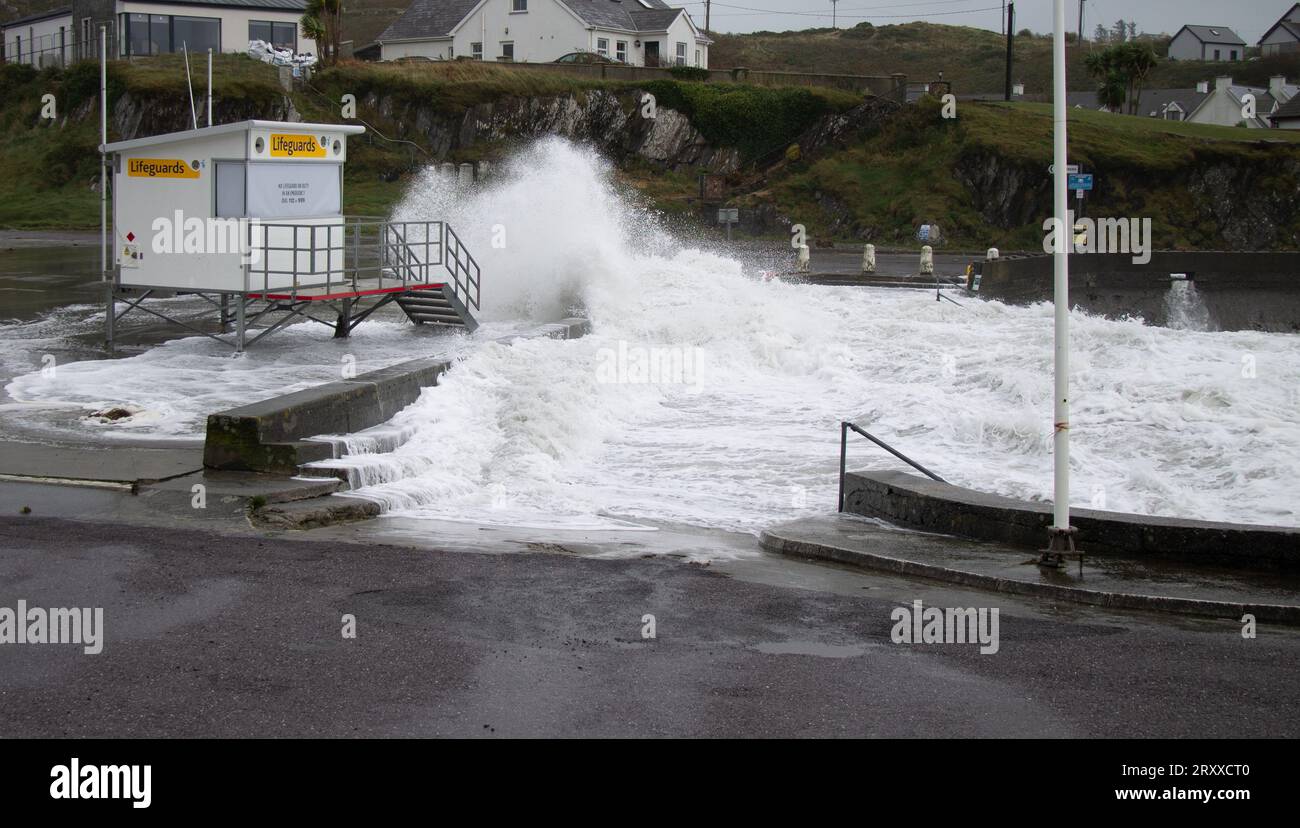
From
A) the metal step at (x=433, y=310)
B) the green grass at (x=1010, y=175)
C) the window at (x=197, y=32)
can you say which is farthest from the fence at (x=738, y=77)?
the metal step at (x=433, y=310)

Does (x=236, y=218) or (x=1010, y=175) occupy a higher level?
(x=1010, y=175)

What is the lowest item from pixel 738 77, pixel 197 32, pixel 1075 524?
pixel 1075 524

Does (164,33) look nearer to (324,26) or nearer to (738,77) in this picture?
(324,26)

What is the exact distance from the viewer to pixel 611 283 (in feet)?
96.3

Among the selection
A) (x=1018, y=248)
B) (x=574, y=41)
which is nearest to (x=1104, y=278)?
(x=1018, y=248)

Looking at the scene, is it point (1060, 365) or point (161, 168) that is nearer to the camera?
point (1060, 365)

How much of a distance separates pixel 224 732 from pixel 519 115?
184ft

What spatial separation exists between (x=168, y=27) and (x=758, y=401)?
4947cm

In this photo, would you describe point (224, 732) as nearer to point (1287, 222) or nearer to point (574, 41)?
point (1287, 222)

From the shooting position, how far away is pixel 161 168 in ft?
69.3

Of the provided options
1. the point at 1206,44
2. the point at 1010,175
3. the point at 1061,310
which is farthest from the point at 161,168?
the point at 1206,44

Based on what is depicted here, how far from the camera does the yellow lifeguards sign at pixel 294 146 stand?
2125 centimetres

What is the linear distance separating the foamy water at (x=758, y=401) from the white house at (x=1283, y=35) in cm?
11709

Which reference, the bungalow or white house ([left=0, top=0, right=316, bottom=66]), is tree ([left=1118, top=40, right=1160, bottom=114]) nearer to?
the bungalow
